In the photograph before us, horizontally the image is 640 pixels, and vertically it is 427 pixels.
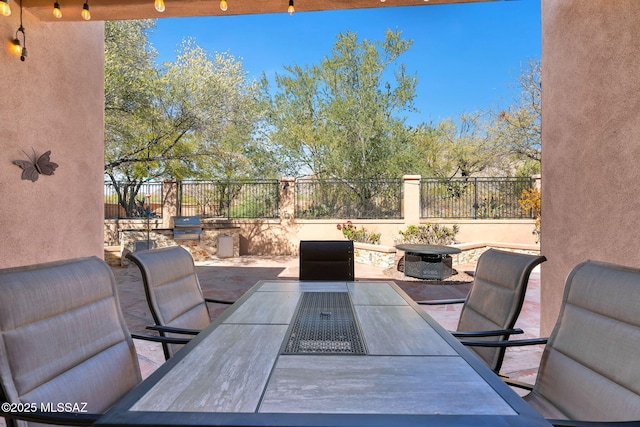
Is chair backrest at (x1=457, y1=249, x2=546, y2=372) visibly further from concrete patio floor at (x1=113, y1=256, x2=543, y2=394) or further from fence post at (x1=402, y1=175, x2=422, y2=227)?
fence post at (x1=402, y1=175, x2=422, y2=227)

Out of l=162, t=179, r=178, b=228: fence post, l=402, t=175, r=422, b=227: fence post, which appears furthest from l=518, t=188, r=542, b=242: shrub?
l=162, t=179, r=178, b=228: fence post

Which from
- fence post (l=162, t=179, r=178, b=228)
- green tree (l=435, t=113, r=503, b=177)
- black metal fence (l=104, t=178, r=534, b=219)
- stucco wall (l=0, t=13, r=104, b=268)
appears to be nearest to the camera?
stucco wall (l=0, t=13, r=104, b=268)

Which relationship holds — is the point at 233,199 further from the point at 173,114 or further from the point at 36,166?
the point at 36,166

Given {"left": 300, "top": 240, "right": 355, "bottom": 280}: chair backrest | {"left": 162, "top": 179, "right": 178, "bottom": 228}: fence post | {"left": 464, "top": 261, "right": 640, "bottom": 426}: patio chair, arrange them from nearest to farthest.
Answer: {"left": 464, "top": 261, "right": 640, "bottom": 426}: patio chair < {"left": 300, "top": 240, "right": 355, "bottom": 280}: chair backrest < {"left": 162, "top": 179, "right": 178, "bottom": 228}: fence post

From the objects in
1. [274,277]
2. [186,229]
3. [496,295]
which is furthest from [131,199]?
[496,295]

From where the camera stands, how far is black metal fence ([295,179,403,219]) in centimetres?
915

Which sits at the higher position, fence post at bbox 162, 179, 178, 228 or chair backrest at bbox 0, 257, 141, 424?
fence post at bbox 162, 179, 178, 228

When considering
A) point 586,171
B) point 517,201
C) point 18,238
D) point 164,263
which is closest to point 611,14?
point 586,171

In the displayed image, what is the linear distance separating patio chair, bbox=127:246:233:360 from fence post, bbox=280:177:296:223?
7.10 metres

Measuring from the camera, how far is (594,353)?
3.83 ft

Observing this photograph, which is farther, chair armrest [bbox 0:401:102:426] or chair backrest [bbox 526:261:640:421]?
chair backrest [bbox 526:261:640:421]

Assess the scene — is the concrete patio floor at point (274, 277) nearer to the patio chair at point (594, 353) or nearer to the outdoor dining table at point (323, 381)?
the patio chair at point (594, 353)

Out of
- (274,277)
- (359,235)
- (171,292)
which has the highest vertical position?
(171,292)

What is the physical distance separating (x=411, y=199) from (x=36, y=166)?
7.77m
